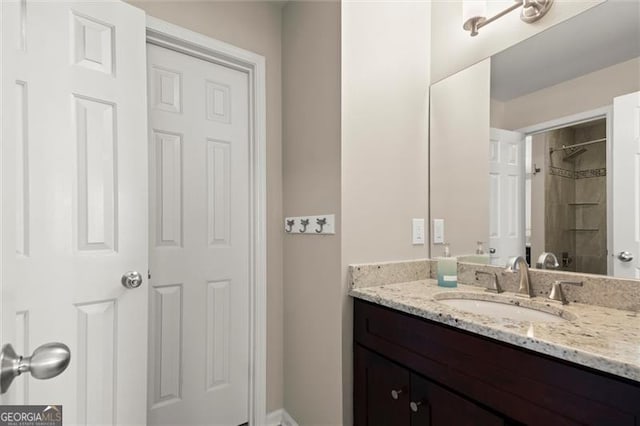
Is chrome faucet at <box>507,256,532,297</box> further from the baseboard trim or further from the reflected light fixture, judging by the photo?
the baseboard trim

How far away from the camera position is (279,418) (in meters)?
1.86

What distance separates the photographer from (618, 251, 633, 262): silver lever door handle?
3.56 feet

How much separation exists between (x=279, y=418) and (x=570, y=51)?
2275 millimetres

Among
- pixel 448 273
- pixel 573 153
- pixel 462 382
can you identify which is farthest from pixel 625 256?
pixel 462 382

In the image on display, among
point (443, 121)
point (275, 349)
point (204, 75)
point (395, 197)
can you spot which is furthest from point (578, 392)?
point (204, 75)

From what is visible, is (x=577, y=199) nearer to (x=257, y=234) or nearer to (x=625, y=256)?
(x=625, y=256)

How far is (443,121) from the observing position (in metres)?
1.67

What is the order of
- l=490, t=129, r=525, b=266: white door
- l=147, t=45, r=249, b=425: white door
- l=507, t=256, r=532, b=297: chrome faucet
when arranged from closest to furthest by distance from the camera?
l=507, t=256, r=532, b=297: chrome faucet → l=490, t=129, r=525, b=266: white door → l=147, t=45, r=249, b=425: white door

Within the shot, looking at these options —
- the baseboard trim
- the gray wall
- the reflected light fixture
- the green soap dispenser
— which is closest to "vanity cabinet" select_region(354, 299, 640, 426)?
the gray wall

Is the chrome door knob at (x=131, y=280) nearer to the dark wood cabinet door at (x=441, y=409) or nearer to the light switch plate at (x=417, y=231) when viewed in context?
the dark wood cabinet door at (x=441, y=409)

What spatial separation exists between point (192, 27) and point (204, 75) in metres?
0.22

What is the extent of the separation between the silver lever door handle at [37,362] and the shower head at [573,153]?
1.61 meters

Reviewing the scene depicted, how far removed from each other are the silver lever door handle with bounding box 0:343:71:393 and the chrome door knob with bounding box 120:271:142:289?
31.9 inches

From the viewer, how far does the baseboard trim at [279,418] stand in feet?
5.96
